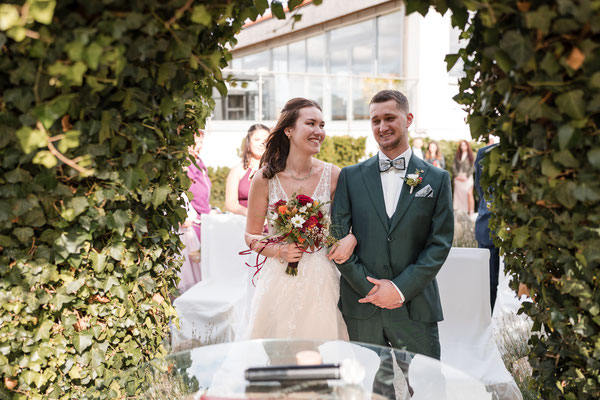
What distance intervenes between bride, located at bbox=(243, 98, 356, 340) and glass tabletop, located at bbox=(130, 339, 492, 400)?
0.91 metres

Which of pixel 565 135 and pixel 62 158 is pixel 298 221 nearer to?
pixel 62 158

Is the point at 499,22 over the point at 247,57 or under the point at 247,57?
under

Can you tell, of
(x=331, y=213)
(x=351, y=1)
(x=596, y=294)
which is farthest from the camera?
(x=351, y=1)

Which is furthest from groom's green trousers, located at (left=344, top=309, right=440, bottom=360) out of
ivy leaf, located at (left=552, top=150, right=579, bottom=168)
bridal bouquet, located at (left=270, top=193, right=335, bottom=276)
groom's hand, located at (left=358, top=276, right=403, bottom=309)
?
ivy leaf, located at (left=552, top=150, right=579, bottom=168)

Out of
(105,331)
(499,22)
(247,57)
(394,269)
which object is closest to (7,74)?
(105,331)

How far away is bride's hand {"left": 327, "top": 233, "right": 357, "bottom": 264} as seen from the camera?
116 inches

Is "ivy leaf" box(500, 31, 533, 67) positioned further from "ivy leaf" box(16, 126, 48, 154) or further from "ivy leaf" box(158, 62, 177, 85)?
"ivy leaf" box(16, 126, 48, 154)

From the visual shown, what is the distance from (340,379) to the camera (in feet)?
6.40

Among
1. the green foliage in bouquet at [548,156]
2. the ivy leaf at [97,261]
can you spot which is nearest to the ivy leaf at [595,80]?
the green foliage in bouquet at [548,156]

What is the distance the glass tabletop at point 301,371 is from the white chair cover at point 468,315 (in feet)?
4.85

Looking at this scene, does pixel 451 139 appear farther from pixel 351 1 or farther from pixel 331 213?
pixel 331 213

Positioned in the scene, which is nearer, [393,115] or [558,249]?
[558,249]

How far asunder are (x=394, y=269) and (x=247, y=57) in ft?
80.5

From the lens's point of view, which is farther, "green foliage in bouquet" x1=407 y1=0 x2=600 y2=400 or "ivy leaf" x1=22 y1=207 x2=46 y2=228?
"ivy leaf" x1=22 y1=207 x2=46 y2=228
